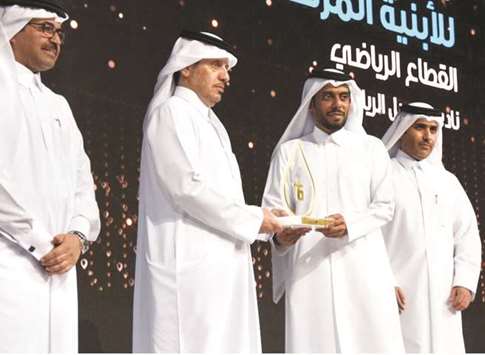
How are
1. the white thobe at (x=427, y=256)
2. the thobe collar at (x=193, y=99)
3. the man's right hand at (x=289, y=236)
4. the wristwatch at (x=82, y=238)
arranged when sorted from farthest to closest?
the white thobe at (x=427, y=256) → the man's right hand at (x=289, y=236) → the thobe collar at (x=193, y=99) → the wristwatch at (x=82, y=238)

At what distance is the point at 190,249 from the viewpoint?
4430 millimetres

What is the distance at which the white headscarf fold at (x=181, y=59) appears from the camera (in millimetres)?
4750

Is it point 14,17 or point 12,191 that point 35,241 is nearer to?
point 12,191

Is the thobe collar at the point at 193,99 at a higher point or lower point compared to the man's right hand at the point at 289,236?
higher

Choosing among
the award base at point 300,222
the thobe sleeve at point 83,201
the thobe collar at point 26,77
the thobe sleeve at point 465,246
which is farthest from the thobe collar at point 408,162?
the thobe collar at point 26,77

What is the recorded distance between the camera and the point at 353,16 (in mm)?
7617

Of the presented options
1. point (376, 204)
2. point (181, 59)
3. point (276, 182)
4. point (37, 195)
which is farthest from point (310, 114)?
point (37, 195)

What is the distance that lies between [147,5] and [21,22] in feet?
7.67

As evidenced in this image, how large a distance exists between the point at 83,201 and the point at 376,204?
1731mm

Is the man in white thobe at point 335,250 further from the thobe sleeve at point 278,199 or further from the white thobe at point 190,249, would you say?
the white thobe at point 190,249

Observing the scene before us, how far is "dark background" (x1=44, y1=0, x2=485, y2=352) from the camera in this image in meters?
6.02

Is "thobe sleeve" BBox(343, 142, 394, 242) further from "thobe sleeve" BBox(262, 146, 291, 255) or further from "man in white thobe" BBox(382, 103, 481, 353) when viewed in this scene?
"man in white thobe" BBox(382, 103, 481, 353)

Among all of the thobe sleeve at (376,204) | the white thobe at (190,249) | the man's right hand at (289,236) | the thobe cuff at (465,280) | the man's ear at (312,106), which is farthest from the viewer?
the thobe cuff at (465,280)

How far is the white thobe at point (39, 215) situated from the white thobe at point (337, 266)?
4.61 ft
